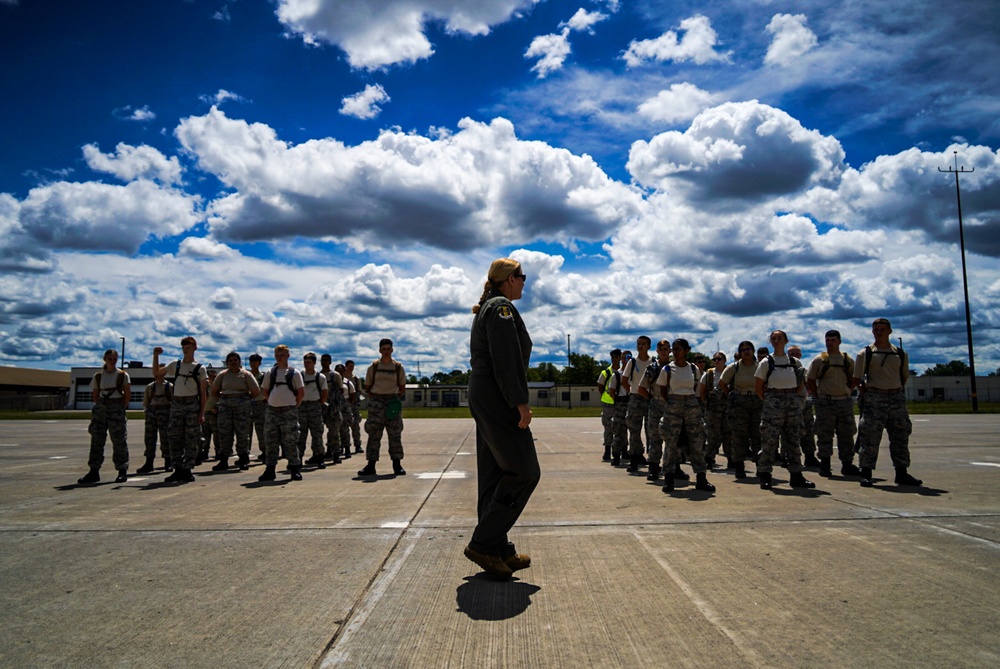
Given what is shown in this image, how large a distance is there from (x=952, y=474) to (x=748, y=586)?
7103 millimetres

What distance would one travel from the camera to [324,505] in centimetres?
729

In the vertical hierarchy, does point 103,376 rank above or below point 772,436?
above

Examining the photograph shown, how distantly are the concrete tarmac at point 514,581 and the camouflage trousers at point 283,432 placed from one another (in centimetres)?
179

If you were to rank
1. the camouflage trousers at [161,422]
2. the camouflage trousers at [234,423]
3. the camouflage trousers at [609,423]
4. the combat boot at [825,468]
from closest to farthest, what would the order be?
the combat boot at [825,468] → the camouflage trousers at [161,422] → the camouflage trousers at [234,423] → the camouflage trousers at [609,423]

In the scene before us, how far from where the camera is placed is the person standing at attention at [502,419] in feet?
13.9

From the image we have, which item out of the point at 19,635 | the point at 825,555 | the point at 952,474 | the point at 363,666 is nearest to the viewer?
the point at 363,666

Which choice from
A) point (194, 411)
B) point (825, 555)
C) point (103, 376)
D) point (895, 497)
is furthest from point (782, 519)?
point (103, 376)

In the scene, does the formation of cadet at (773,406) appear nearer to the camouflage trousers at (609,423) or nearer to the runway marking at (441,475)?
the camouflage trousers at (609,423)

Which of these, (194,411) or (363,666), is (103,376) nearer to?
(194,411)

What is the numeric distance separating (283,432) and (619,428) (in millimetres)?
5492

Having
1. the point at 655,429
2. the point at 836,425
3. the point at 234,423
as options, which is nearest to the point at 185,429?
the point at 234,423

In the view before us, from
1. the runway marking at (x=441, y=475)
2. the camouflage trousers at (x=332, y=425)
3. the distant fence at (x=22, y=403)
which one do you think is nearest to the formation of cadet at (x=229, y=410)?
the runway marking at (x=441, y=475)

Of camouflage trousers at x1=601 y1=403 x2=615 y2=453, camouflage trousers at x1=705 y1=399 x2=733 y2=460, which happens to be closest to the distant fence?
camouflage trousers at x1=601 y1=403 x2=615 y2=453

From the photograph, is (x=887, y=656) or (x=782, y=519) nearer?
(x=887, y=656)
